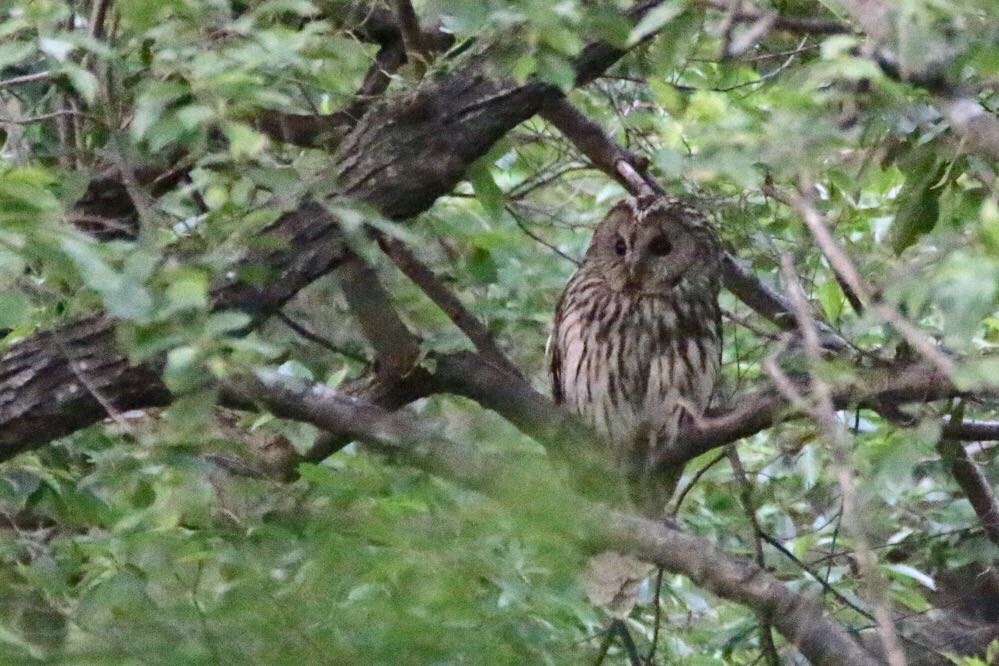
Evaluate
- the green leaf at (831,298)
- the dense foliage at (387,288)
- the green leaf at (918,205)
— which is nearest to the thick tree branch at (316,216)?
the dense foliage at (387,288)

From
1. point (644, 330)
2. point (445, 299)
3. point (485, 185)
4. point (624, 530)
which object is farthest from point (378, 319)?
point (644, 330)

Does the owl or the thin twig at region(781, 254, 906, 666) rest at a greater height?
the owl

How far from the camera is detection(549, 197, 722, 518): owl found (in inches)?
131

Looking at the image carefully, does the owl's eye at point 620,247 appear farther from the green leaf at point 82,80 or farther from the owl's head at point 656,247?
the green leaf at point 82,80

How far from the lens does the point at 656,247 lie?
11.3 ft

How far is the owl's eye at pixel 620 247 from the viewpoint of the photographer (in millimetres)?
3455

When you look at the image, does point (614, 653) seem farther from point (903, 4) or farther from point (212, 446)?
point (903, 4)

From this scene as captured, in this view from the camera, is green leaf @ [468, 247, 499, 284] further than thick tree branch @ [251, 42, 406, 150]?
No

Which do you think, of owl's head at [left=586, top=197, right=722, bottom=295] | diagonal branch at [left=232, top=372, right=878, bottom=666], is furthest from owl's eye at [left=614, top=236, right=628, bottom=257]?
diagonal branch at [left=232, top=372, right=878, bottom=666]

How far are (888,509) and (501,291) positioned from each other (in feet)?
3.27

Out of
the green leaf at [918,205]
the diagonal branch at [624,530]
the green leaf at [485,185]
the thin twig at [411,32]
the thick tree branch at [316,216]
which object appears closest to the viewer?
the diagonal branch at [624,530]

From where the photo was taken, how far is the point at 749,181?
150 centimetres

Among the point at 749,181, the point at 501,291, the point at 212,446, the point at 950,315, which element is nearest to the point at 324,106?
the point at 501,291

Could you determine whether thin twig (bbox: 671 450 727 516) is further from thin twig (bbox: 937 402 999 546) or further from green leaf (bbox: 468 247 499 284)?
green leaf (bbox: 468 247 499 284)
